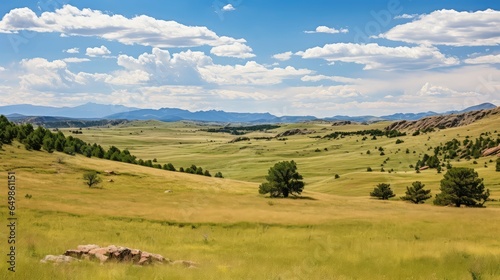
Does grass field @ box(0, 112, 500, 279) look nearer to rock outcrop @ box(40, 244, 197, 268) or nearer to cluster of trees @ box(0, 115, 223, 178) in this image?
rock outcrop @ box(40, 244, 197, 268)

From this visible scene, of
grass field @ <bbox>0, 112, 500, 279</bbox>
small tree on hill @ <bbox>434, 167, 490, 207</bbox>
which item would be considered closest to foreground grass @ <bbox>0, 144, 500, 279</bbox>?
grass field @ <bbox>0, 112, 500, 279</bbox>

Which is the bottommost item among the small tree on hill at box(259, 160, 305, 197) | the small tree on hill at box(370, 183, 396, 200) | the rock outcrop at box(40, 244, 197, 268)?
the small tree on hill at box(370, 183, 396, 200)

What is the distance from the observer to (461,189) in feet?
208

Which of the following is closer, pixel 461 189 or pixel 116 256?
pixel 116 256

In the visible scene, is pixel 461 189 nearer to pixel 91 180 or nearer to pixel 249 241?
pixel 249 241

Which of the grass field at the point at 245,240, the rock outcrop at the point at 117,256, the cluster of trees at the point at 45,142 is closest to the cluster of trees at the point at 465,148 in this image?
the grass field at the point at 245,240

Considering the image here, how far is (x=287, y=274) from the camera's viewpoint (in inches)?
609

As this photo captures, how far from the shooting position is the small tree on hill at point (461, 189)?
62656 mm

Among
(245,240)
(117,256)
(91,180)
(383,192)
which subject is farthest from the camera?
(383,192)

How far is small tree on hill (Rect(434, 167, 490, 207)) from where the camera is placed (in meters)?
62.7

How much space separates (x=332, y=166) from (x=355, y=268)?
556 ft

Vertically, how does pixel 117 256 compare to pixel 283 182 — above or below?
above

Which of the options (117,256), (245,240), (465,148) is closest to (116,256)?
(117,256)

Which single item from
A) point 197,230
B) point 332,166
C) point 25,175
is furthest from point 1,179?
point 332,166
